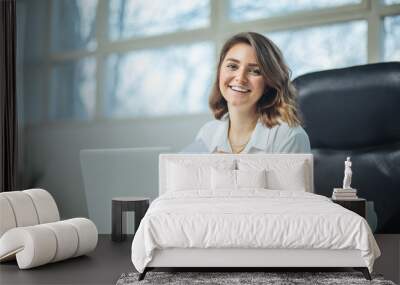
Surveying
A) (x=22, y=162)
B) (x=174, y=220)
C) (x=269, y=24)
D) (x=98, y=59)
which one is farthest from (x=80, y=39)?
(x=174, y=220)

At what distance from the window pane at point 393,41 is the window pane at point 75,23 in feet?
9.95

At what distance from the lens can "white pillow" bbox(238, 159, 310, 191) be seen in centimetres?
572

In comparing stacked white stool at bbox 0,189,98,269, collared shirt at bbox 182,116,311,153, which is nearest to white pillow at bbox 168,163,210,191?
collared shirt at bbox 182,116,311,153

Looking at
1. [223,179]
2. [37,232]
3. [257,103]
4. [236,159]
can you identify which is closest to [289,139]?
[257,103]

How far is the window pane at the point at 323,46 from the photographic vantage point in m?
6.25

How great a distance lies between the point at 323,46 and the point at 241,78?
2.94ft

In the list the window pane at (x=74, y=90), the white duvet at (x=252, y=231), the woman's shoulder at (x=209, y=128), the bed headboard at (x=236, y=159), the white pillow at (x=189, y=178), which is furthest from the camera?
the window pane at (x=74, y=90)

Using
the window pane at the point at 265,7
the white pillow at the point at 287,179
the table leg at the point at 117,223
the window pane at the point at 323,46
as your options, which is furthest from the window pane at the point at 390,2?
the table leg at the point at 117,223

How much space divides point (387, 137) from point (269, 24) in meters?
1.66

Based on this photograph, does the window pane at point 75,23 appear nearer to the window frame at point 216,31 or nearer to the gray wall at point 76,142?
the window frame at point 216,31

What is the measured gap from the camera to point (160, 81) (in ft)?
21.4

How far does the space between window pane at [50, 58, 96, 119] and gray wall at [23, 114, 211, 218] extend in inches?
5.6

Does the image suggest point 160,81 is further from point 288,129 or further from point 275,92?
point 288,129

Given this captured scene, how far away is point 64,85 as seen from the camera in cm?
670
